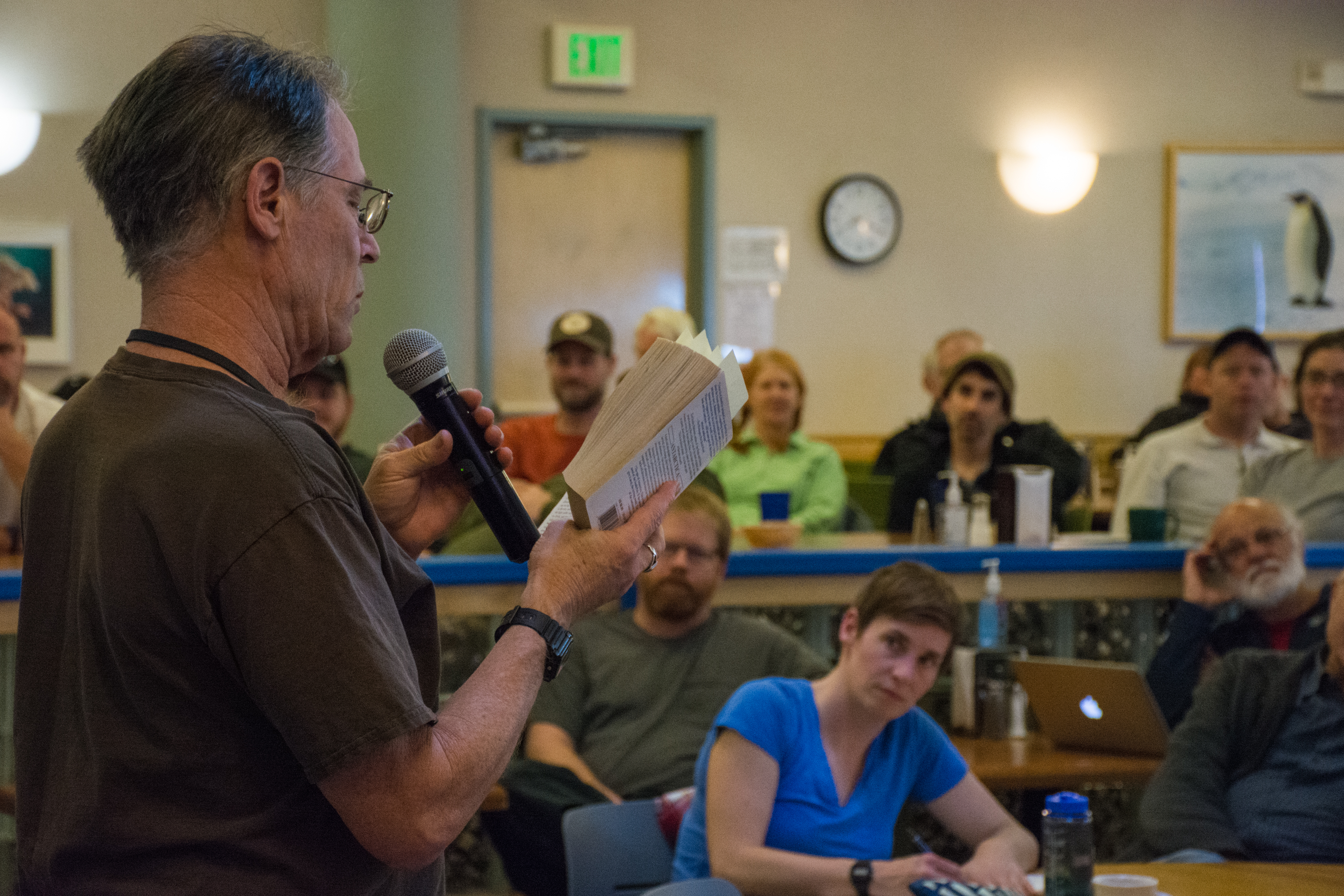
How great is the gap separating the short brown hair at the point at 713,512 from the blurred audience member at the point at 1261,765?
1.06 m

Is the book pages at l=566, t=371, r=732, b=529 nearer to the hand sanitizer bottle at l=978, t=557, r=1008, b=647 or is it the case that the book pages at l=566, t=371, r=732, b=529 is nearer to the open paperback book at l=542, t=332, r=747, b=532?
the open paperback book at l=542, t=332, r=747, b=532

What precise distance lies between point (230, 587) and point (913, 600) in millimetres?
Answer: 1715

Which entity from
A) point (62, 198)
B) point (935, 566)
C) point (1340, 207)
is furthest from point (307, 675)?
point (1340, 207)

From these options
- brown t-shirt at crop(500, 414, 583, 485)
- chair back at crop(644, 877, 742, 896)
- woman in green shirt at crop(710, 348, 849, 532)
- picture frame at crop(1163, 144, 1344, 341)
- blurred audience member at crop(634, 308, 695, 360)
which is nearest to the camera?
chair back at crop(644, 877, 742, 896)

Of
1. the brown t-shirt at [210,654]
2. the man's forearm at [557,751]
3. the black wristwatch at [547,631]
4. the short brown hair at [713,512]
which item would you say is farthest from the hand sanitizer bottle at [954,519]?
the brown t-shirt at [210,654]

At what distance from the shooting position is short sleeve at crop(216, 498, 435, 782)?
2.95ft

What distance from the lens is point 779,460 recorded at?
494 centimetres

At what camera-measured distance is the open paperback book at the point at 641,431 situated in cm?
113

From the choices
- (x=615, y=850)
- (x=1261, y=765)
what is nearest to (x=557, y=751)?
(x=615, y=850)

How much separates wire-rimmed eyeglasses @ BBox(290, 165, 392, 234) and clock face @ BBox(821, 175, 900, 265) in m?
5.71

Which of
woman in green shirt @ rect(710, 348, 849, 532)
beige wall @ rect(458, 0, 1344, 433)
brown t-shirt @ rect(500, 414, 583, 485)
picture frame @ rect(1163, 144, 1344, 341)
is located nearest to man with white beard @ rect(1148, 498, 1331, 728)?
woman in green shirt @ rect(710, 348, 849, 532)

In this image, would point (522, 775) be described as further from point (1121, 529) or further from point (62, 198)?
point (62, 198)

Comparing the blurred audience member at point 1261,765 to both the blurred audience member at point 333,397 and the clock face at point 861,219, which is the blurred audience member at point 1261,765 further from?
the clock face at point 861,219

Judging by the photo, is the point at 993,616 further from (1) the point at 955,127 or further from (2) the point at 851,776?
(1) the point at 955,127
